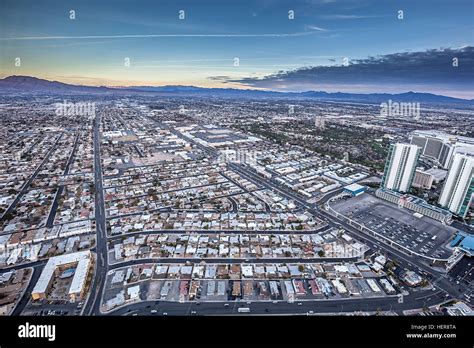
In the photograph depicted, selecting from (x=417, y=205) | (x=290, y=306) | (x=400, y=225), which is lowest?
(x=290, y=306)

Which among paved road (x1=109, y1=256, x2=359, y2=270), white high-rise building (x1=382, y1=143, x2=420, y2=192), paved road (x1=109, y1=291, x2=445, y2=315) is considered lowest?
paved road (x1=109, y1=291, x2=445, y2=315)

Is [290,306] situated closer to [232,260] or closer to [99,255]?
[232,260]

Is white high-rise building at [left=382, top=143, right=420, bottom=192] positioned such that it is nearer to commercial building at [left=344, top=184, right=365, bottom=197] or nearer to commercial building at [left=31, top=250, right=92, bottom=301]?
commercial building at [left=344, top=184, right=365, bottom=197]

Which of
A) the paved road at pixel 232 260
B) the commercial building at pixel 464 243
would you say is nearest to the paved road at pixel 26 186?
the paved road at pixel 232 260

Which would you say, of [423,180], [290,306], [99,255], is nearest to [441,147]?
[423,180]

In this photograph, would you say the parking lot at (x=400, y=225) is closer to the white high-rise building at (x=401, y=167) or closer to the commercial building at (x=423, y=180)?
the white high-rise building at (x=401, y=167)

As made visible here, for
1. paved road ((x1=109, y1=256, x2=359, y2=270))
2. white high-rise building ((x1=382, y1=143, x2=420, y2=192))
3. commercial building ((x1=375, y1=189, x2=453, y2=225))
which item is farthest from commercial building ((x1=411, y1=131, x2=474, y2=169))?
paved road ((x1=109, y1=256, x2=359, y2=270))
